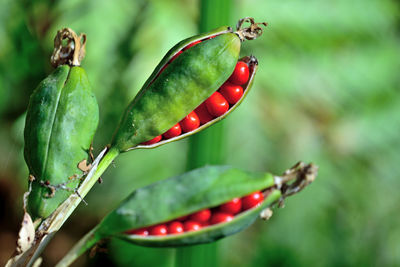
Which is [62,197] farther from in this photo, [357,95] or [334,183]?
[357,95]

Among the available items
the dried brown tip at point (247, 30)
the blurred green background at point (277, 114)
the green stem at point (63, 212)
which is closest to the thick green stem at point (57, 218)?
the green stem at point (63, 212)

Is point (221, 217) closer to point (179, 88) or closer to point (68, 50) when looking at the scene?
point (179, 88)

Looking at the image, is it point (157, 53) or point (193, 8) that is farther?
point (193, 8)

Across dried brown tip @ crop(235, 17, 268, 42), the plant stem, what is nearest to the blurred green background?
the plant stem

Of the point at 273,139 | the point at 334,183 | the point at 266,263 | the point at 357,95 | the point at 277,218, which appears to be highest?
the point at 357,95

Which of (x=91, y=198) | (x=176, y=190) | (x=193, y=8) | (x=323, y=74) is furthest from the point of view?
(x=323, y=74)

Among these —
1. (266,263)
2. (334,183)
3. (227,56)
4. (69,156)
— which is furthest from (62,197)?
(334,183)
